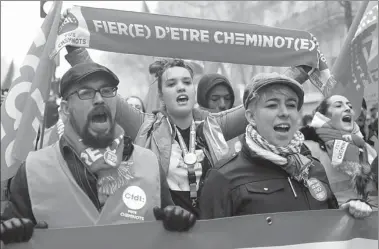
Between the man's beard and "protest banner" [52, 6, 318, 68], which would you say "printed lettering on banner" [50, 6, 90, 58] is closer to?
"protest banner" [52, 6, 318, 68]

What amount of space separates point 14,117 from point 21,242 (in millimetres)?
1465

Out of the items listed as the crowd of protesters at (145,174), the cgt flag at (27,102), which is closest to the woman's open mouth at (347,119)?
the crowd of protesters at (145,174)

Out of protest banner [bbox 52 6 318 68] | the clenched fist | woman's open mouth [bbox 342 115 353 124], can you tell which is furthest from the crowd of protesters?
woman's open mouth [bbox 342 115 353 124]

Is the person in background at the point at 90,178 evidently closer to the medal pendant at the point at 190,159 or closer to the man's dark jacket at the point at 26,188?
the man's dark jacket at the point at 26,188

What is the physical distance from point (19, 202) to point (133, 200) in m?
0.54

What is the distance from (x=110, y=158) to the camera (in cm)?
287

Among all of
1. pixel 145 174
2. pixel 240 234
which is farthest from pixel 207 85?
pixel 240 234

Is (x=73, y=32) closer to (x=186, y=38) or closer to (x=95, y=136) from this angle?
(x=186, y=38)

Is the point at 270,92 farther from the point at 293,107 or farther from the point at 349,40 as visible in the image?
the point at 349,40

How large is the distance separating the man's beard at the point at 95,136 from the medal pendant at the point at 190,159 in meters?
0.75

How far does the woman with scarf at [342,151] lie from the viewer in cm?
485

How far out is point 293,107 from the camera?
3.16m

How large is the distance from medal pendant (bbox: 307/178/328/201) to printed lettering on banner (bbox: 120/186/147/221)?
860 mm

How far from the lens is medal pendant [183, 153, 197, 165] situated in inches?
145
